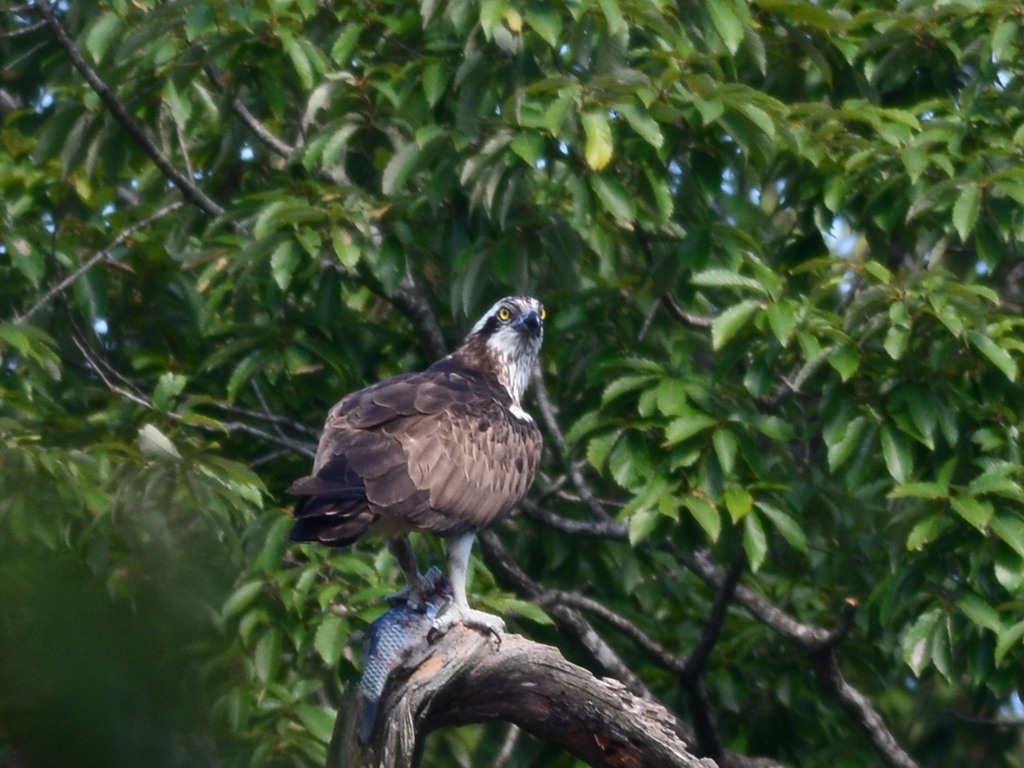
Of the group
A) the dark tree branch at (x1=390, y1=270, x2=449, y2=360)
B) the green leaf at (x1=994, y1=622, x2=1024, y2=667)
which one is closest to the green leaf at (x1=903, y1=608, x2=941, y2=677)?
the green leaf at (x1=994, y1=622, x2=1024, y2=667)

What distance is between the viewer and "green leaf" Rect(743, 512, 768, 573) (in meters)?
5.39

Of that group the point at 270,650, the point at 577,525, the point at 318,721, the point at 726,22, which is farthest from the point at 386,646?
the point at 726,22

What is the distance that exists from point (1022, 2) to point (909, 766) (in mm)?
3499

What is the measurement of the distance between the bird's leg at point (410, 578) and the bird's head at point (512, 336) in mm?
1162

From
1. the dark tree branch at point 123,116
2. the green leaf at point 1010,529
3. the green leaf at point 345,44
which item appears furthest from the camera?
the dark tree branch at point 123,116

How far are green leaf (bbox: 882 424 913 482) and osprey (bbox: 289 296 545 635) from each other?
4.58ft

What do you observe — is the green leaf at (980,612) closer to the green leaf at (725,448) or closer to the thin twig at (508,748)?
the green leaf at (725,448)

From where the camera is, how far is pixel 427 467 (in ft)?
16.3

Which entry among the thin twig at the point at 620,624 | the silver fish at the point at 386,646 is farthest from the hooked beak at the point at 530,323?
the silver fish at the point at 386,646

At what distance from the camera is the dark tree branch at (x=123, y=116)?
20.6 feet

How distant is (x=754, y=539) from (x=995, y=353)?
114cm

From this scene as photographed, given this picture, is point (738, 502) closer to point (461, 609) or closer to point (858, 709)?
point (461, 609)

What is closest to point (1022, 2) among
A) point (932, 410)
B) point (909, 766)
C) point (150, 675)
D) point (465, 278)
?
point (932, 410)

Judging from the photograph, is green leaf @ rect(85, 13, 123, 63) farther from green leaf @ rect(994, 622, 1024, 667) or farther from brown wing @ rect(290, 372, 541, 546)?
green leaf @ rect(994, 622, 1024, 667)
